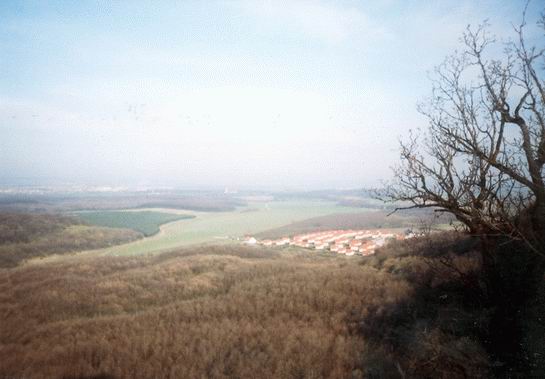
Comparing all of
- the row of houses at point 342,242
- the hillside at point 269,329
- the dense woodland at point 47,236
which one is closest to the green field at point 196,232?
the dense woodland at point 47,236

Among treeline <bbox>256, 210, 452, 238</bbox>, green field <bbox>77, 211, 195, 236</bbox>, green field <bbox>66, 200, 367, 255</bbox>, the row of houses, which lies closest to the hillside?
the row of houses

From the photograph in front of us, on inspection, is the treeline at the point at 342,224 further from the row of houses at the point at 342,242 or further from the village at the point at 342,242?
the row of houses at the point at 342,242

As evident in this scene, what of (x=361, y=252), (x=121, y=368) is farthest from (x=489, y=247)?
(x=361, y=252)

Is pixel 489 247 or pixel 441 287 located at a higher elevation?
pixel 489 247

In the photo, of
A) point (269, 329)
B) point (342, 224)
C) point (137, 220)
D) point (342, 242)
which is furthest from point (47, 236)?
point (342, 224)

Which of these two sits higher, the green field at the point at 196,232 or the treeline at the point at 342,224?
the treeline at the point at 342,224

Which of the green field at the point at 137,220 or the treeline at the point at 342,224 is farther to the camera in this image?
the green field at the point at 137,220

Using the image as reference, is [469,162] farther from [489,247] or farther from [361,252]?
[361,252]

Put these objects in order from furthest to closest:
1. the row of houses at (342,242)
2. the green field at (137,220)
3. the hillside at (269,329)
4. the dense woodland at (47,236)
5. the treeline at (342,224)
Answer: the green field at (137,220)
the treeline at (342,224)
the dense woodland at (47,236)
the row of houses at (342,242)
the hillside at (269,329)
